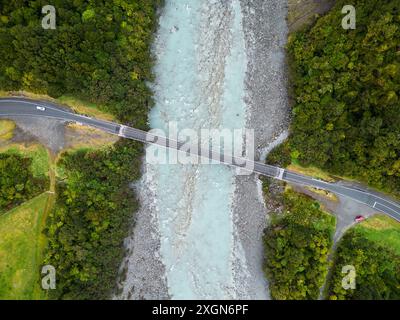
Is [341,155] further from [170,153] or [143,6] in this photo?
[143,6]

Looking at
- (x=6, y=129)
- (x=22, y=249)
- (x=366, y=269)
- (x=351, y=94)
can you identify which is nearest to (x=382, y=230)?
(x=366, y=269)

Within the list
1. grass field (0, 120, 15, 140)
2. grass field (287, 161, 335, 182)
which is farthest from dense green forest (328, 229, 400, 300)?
grass field (0, 120, 15, 140)

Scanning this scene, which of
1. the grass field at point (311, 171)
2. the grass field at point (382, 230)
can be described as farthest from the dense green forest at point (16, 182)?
the grass field at point (382, 230)

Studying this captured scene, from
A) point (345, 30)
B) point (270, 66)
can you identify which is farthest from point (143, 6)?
point (345, 30)

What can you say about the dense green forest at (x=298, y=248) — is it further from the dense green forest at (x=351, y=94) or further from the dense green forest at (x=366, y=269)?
the dense green forest at (x=351, y=94)

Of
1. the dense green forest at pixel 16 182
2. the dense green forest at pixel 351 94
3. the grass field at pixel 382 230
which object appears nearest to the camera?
the dense green forest at pixel 351 94

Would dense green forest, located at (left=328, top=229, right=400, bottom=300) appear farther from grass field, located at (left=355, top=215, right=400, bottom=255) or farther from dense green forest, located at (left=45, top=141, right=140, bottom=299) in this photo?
dense green forest, located at (left=45, top=141, right=140, bottom=299)
